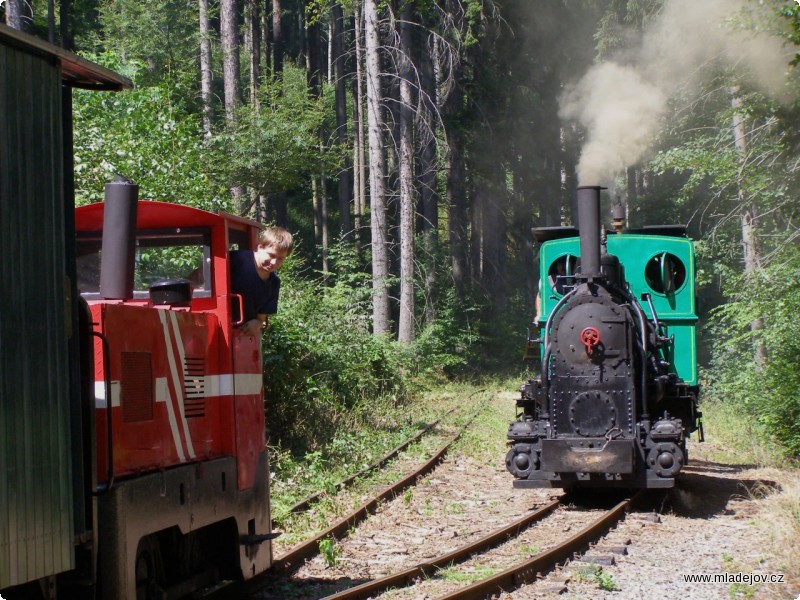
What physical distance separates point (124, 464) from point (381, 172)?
17734 millimetres

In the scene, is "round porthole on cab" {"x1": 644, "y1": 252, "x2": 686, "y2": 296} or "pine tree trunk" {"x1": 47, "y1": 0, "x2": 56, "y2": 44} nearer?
"round porthole on cab" {"x1": 644, "y1": 252, "x2": 686, "y2": 296}

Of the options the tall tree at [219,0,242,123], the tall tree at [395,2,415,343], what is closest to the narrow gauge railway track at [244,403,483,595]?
the tall tree at [395,2,415,343]

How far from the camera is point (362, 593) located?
251 inches

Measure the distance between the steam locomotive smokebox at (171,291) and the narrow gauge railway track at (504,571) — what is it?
7.04ft

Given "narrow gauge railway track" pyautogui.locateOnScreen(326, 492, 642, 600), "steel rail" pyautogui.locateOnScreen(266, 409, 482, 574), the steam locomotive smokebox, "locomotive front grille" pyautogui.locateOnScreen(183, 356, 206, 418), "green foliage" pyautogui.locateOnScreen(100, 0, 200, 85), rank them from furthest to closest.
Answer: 1. "green foliage" pyautogui.locateOnScreen(100, 0, 200, 85)
2. "steel rail" pyautogui.locateOnScreen(266, 409, 482, 574)
3. "narrow gauge railway track" pyautogui.locateOnScreen(326, 492, 642, 600)
4. "locomotive front grille" pyautogui.locateOnScreen(183, 356, 206, 418)
5. the steam locomotive smokebox

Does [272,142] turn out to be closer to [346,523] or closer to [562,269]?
[562,269]

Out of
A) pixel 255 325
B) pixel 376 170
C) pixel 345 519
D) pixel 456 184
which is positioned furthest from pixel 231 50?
pixel 255 325

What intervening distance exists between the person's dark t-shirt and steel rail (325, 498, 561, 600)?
193 centimetres

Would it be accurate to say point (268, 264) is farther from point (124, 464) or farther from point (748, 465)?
point (748, 465)

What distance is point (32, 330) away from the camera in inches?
148

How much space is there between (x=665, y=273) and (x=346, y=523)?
546 centimetres

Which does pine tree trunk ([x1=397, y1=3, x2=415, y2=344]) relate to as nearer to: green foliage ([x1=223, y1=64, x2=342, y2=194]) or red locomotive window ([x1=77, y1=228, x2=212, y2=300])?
green foliage ([x1=223, y1=64, x2=342, y2=194])

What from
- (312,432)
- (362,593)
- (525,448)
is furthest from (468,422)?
(362,593)

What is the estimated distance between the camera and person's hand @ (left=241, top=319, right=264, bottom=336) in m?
6.37
